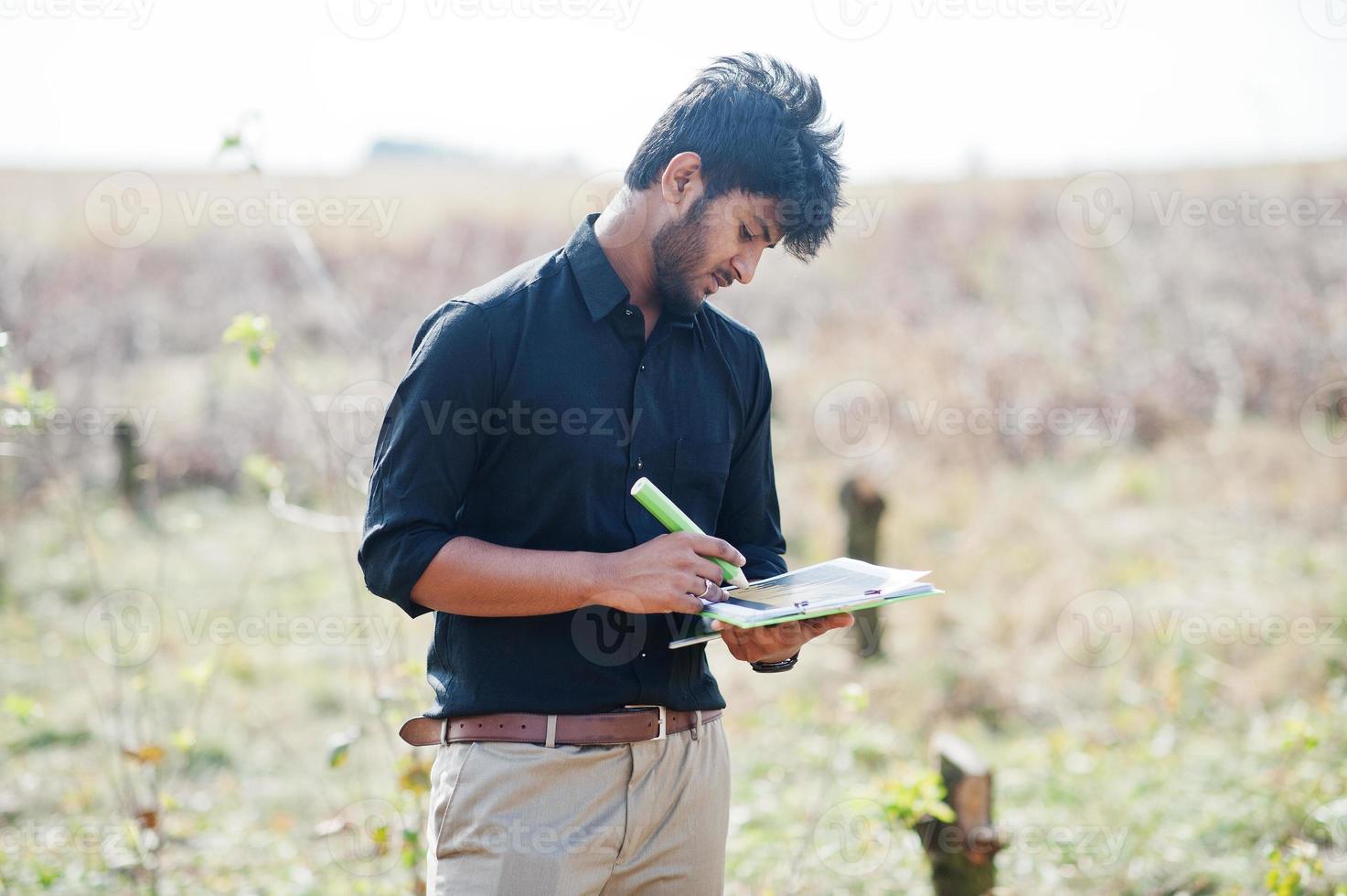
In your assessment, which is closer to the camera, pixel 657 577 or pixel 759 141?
pixel 657 577

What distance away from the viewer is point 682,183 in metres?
1.99

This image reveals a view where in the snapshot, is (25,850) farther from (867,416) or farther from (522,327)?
(867,416)

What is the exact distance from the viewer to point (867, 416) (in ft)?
34.9

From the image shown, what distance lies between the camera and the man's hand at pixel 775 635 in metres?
2.00

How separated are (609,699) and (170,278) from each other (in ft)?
49.2

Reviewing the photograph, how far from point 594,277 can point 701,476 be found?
1.48 feet

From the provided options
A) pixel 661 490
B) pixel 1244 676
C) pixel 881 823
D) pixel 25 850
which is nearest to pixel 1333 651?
pixel 1244 676

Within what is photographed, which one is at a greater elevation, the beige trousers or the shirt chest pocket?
the shirt chest pocket

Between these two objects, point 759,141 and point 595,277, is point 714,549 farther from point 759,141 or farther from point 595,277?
point 759,141

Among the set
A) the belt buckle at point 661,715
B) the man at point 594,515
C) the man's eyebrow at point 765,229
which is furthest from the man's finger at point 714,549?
the man's eyebrow at point 765,229

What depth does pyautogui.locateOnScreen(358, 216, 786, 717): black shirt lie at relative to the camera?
1.79 m

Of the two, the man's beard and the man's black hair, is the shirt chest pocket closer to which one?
the man's beard

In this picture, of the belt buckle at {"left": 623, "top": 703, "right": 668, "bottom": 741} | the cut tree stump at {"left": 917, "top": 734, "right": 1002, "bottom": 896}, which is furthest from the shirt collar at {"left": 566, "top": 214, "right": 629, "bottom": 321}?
the cut tree stump at {"left": 917, "top": 734, "right": 1002, "bottom": 896}

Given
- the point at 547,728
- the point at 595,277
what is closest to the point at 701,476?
the point at 595,277
